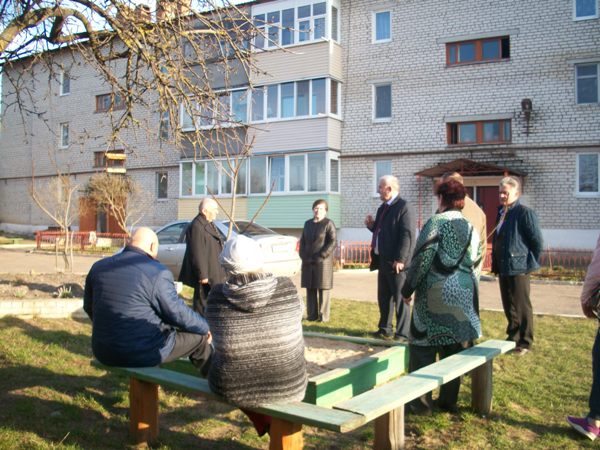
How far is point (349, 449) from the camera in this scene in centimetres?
389

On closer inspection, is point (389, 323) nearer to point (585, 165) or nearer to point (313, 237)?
point (313, 237)

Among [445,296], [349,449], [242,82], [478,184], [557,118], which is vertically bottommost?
[349,449]

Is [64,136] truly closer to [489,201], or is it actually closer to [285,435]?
[489,201]

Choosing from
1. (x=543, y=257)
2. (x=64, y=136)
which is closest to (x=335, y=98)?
(x=543, y=257)

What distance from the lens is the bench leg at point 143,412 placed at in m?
3.94

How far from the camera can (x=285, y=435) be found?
10.4 ft

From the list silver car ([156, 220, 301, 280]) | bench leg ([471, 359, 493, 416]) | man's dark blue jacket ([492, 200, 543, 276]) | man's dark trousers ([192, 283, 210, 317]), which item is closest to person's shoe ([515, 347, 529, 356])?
man's dark blue jacket ([492, 200, 543, 276])

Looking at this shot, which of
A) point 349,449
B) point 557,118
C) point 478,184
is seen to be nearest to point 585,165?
point 557,118

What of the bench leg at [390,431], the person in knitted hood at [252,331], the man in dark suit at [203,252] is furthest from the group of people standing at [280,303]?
the bench leg at [390,431]

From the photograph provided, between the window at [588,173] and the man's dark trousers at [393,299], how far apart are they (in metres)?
14.0

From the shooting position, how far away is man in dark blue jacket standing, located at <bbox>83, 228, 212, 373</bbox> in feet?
12.7

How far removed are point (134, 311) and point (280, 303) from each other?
121 cm

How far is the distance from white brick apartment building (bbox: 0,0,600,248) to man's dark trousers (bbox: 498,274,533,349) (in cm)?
1314

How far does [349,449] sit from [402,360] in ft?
4.60
